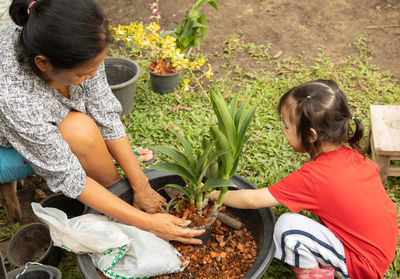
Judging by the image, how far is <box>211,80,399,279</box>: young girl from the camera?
150 cm

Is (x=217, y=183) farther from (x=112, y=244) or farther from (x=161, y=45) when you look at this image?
(x=161, y=45)

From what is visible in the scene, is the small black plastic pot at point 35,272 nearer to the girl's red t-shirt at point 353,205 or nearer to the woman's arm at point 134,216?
the woman's arm at point 134,216

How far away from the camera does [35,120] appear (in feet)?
4.64

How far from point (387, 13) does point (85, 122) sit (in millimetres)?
3480

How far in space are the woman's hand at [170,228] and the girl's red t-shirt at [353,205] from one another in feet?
1.45

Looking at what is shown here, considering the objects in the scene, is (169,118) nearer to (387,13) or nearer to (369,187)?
(369,187)

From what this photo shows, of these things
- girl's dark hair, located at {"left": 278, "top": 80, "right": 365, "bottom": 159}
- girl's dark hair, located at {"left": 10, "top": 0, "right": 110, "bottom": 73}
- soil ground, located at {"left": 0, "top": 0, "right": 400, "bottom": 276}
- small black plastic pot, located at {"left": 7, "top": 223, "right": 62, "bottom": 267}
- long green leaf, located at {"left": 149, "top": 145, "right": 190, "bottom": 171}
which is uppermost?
girl's dark hair, located at {"left": 10, "top": 0, "right": 110, "bottom": 73}

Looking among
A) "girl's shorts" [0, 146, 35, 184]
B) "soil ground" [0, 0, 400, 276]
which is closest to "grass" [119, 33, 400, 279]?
"soil ground" [0, 0, 400, 276]

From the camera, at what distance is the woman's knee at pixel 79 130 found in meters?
1.62

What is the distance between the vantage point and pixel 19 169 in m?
1.74

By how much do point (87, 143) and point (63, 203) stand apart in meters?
0.53

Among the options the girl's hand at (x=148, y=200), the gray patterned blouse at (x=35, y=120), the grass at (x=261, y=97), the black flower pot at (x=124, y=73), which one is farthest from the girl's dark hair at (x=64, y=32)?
the black flower pot at (x=124, y=73)

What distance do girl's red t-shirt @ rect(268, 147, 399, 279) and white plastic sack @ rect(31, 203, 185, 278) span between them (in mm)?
591

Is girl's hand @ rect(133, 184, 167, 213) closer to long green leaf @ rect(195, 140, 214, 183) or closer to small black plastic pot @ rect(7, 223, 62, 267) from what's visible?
long green leaf @ rect(195, 140, 214, 183)
